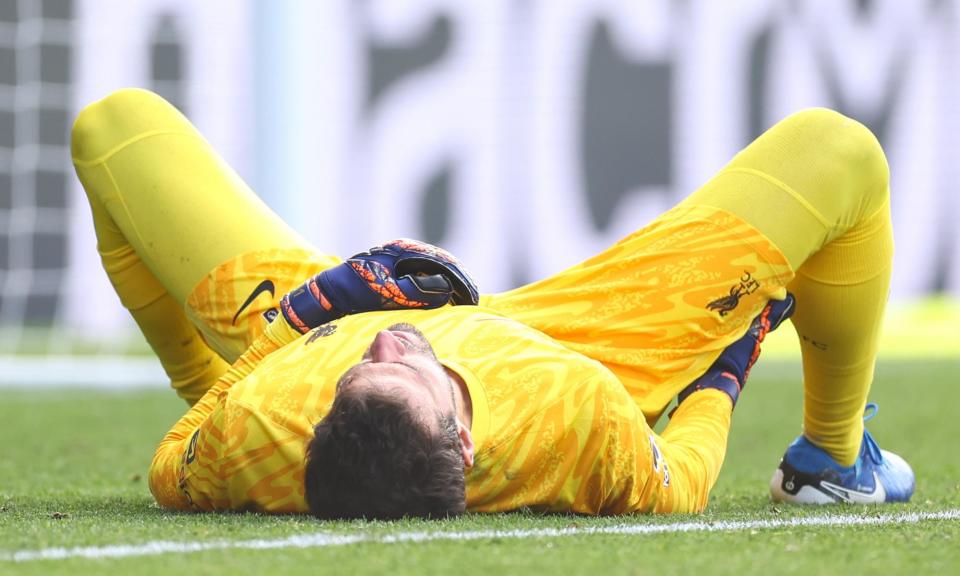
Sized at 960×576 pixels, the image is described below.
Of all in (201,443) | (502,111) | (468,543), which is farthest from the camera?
(502,111)

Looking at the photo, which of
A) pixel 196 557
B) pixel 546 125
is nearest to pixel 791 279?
pixel 196 557

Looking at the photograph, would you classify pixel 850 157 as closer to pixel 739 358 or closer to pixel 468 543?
pixel 739 358

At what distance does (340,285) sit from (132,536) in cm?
55

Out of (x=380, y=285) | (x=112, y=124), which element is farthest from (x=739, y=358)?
(x=112, y=124)

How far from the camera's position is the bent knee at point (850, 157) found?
2309 mm

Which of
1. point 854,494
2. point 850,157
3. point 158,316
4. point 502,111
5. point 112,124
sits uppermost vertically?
point 850,157

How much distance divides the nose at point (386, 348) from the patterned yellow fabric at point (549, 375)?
0.37ft

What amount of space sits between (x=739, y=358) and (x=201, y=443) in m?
0.93

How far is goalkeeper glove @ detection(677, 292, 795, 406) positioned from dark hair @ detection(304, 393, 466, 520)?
1.99 ft

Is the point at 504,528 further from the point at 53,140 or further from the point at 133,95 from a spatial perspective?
the point at 53,140

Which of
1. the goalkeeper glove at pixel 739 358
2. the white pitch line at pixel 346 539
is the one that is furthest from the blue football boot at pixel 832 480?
the white pitch line at pixel 346 539

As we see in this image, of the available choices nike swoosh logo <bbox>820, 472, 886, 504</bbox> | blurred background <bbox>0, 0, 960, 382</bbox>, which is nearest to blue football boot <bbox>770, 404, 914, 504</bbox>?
nike swoosh logo <bbox>820, 472, 886, 504</bbox>

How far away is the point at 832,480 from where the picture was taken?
2537 mm

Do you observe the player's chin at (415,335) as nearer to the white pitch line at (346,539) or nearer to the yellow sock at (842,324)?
the white pitch line at (346,539)
